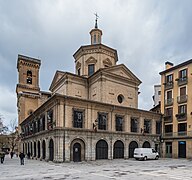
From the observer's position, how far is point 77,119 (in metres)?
28.1

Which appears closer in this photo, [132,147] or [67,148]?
[67,148]

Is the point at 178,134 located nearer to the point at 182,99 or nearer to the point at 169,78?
the point at 182,99

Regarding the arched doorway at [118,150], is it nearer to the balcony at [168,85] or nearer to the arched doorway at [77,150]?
the arched doorway at [77,150]

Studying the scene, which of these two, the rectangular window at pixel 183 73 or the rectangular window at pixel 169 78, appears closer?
the rectangular window at pixel 183 73

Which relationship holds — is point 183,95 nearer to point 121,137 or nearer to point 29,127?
point 121,137

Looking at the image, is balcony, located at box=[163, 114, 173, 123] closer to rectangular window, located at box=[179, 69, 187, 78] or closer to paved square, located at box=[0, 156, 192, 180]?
rectangular window, located at box=[179, 69, 187, 78]

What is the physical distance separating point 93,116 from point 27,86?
30.8 m

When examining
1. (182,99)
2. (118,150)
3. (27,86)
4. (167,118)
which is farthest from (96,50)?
(27,86)

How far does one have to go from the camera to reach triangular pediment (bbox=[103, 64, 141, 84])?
3612cm

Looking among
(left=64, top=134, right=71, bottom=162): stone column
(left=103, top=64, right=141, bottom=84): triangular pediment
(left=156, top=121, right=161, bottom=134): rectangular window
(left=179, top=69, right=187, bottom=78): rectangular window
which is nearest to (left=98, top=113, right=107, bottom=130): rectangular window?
(left=64, top=134, right=71, bottom=162): stone column

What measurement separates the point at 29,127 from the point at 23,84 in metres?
16.6


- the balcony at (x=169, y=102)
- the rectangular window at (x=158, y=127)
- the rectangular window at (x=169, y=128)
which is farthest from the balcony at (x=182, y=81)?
the rectangular window at (x=158, y=127)

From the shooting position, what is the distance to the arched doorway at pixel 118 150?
3120 centimetres

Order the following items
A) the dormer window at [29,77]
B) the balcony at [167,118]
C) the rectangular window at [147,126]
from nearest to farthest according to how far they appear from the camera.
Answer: the rectangular window at [147,126] < the balcony at [167,118] < the dormer window at [29,77]
